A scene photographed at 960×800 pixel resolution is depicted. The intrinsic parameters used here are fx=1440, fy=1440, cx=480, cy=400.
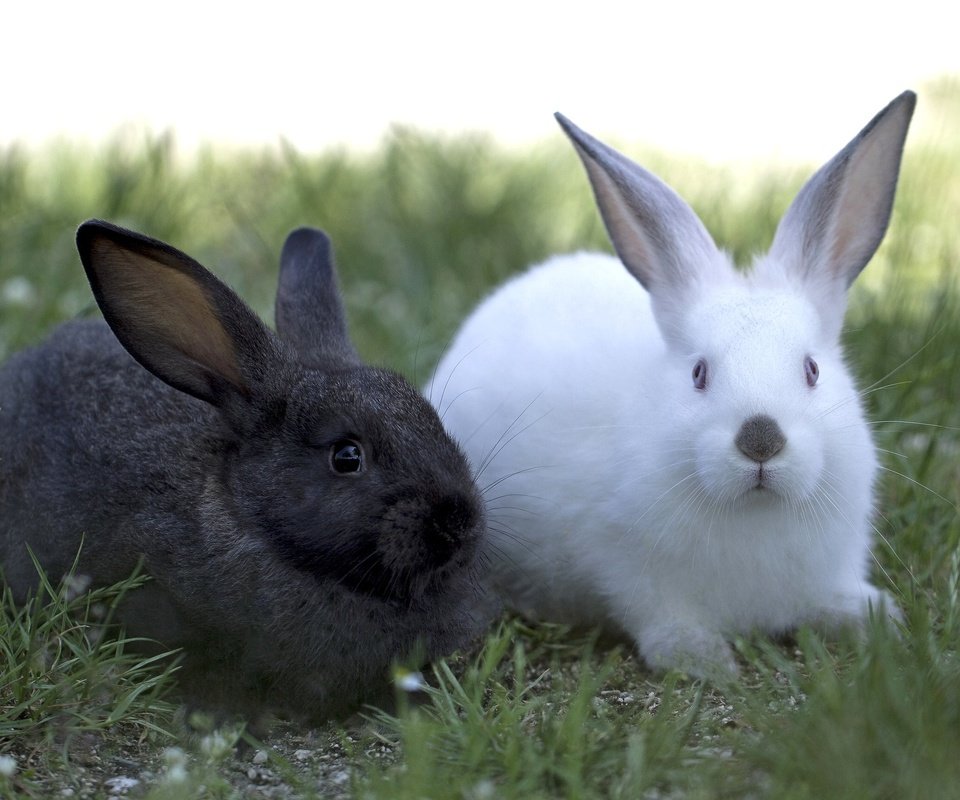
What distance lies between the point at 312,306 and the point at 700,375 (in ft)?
4.64

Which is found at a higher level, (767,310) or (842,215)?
(842,215)

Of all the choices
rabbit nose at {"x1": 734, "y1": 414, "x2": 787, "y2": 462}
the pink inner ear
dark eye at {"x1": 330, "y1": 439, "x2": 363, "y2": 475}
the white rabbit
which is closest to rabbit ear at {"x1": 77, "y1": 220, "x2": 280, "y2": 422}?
the pink inner ear

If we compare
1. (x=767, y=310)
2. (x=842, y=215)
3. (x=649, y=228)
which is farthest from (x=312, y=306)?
(x=842, y=215)

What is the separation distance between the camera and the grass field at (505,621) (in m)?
3.52

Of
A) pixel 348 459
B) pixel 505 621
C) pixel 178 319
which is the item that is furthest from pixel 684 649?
pixel 178 319

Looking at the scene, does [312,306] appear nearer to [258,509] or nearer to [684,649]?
[258,509]

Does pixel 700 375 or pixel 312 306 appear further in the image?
pixel 312 306

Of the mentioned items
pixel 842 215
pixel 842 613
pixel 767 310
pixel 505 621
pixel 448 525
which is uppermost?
pixel 842 215

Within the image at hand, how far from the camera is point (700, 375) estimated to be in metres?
4.58

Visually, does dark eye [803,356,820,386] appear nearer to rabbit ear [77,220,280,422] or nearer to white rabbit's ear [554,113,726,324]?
white rabbit's ear [554,113,726,324]

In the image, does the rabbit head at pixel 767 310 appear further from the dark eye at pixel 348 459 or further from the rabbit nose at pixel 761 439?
the dark eye at pixel 348 459

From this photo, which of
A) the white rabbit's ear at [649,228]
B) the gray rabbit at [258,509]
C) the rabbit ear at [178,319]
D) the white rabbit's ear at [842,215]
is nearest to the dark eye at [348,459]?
the gray rabbit at [258,509]

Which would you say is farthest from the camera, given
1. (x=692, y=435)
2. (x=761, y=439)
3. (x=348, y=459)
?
(x=692, y=435)

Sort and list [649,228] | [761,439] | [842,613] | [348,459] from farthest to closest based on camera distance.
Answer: [649,228] → [842,613] → [348,459] → [761,439]
